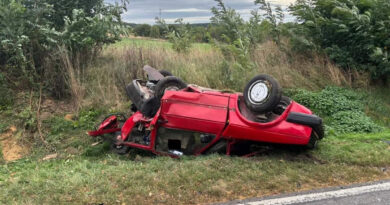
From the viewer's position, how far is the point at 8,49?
7.41 metres

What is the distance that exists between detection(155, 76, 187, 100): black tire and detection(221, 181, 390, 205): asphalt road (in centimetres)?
Answer: 250

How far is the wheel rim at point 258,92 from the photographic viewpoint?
4737 mm

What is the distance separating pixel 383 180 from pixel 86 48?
7.49 m

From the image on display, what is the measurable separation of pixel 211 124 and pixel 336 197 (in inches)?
77.4

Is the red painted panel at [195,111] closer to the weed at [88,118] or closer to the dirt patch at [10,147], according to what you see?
the weed at [88,118]

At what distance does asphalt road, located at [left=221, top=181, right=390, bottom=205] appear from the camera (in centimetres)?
364

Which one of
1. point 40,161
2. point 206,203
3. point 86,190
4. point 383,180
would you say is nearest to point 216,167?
point 206,203

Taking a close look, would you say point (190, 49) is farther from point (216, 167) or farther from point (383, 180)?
point (383, 180)

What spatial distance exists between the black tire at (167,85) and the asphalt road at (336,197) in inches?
98.5

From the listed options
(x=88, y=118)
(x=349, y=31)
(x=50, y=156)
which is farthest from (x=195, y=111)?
(x=349, y=31)

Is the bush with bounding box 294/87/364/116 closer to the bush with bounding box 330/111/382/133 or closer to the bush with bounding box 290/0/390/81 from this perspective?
the bush with bounding box 330/111/382/133

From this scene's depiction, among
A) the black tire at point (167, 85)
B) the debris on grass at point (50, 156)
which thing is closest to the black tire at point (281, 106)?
the black tire at point (167, 85)

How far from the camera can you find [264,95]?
15.5ft

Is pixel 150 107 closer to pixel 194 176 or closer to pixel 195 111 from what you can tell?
pixel 195 111
